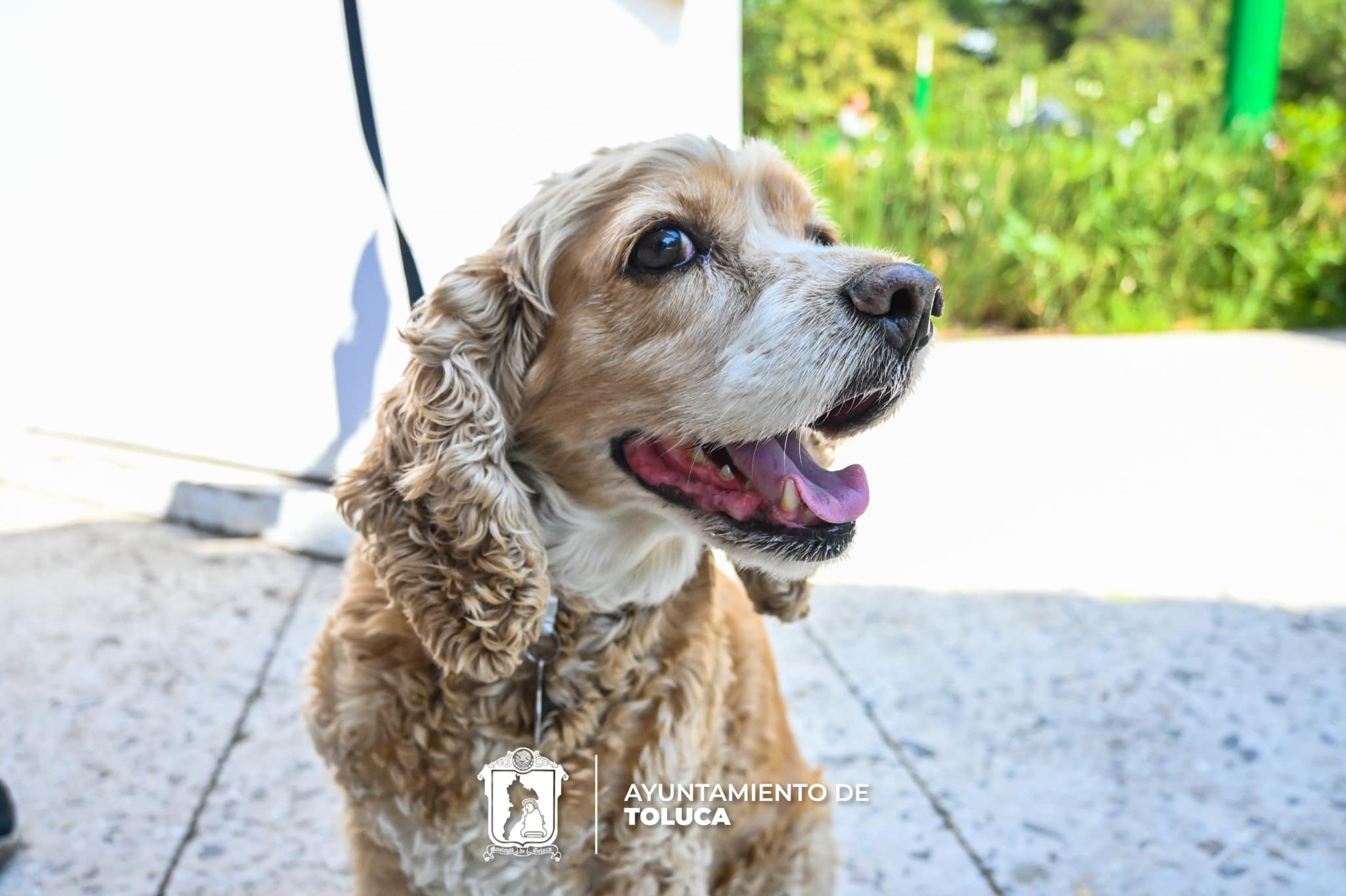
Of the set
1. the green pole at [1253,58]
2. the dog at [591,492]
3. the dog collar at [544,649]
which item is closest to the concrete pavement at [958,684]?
the dog at [591,492]

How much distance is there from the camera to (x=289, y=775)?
120 inches

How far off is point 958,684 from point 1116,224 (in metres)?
6.64

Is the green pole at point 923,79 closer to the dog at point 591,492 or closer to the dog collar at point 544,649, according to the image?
the dog at point 591,492

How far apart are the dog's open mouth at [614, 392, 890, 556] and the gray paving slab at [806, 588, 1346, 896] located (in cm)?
125

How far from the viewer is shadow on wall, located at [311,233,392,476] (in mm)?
4434

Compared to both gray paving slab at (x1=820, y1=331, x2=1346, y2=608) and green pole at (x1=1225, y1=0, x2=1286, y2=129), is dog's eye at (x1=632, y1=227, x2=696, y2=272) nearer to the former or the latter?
gray paving slab at (x1=820, y1=331, x2=1346, y2=608)

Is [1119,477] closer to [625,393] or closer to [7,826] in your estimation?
[625,393]

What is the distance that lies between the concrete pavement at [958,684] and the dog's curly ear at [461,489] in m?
1.12

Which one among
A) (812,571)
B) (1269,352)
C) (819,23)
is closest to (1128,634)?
(812,571)

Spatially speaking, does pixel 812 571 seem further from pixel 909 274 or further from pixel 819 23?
pixel 819 23

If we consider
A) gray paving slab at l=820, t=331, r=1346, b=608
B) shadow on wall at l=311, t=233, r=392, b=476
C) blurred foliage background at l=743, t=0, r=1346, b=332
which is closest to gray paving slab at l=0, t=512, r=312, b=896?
shadow on wall at l=311, t=233, r=392, b=476

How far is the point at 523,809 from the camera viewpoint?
1983 millimetres

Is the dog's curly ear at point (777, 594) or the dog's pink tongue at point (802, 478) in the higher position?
the dog's pink tongue at point (802, 478)

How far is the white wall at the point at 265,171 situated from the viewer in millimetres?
4059
